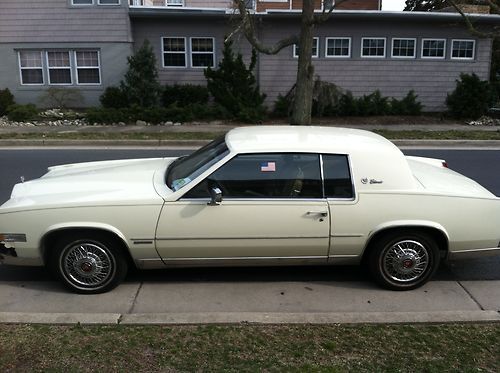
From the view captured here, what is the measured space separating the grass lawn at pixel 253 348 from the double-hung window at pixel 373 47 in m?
19.9

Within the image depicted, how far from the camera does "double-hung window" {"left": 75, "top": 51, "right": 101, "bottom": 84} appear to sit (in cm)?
2198

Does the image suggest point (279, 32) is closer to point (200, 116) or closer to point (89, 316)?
point (200, 116)

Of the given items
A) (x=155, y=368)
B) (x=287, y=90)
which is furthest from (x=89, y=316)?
(x=287, y=90)

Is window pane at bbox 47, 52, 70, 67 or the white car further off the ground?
window pane at bbox 47, 52, 70, 67

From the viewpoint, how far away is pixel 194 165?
4777mm

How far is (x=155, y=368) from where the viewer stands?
10.6ft

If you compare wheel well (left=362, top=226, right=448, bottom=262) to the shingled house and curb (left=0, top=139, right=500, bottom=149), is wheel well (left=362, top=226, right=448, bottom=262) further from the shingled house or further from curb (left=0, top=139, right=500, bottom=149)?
the shingled house

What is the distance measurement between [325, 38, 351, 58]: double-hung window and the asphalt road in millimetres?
10066

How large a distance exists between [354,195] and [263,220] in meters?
0.80

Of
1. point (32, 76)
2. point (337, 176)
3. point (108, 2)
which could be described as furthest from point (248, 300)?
point (32, 76)

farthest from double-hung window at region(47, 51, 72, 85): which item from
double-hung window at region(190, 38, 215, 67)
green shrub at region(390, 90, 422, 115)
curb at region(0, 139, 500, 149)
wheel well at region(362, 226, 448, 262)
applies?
wheel well at region(362, 226, 448, 262)

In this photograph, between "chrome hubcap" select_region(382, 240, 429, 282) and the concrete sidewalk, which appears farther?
"chrome hubcap" select_region(382, 240, 429, 282)

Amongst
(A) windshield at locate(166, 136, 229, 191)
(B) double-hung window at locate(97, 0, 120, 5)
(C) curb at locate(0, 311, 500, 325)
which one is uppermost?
(B) double-hung window at locate(97, 0, 120, 5)

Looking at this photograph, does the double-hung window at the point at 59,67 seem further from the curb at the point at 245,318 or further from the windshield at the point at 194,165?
the curb at the point at 245,318
